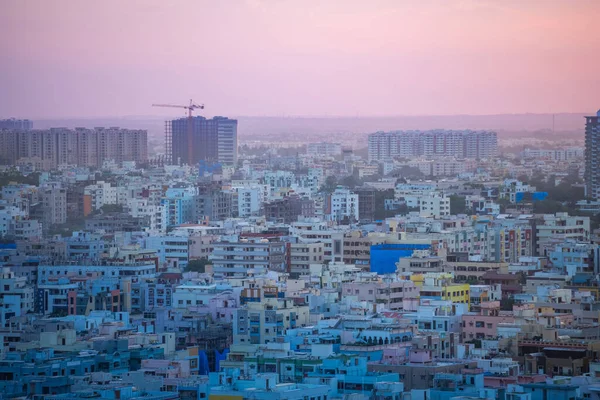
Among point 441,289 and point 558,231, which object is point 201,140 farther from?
point 441,289

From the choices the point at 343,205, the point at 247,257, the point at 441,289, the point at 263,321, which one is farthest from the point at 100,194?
the point at 263,321

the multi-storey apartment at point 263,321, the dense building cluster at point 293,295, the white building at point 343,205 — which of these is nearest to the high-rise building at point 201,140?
the dense building cluster at point 293,295

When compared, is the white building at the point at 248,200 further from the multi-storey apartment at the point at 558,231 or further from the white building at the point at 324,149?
the white building at the point at 324,149

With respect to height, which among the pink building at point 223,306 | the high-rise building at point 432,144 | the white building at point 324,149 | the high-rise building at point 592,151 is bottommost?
the white building at point 324,149

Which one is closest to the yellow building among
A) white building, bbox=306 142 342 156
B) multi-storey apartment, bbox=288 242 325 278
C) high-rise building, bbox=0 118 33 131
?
multi-storey apartment, bbox=288 242 325 278

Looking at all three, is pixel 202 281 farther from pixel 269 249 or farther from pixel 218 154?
pixel 218 154

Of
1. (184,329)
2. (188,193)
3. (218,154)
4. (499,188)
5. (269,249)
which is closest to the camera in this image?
(184,329)

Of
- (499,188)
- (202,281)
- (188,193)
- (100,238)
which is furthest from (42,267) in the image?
(499,188)
